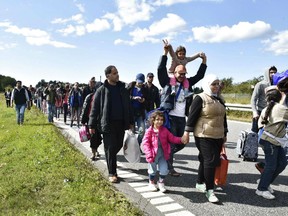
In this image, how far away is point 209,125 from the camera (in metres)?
4.98

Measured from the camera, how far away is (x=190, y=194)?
17.5 ft

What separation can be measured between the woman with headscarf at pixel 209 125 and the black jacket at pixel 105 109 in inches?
60.5

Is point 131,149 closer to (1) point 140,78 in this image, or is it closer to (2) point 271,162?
(1) point 140,78

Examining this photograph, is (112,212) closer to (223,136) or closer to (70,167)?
(223,136)

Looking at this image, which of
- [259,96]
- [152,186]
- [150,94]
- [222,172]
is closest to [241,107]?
[150,94]

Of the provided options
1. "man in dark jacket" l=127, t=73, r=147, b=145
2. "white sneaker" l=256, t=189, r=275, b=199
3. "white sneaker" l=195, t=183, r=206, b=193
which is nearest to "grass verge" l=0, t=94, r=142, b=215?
"white sneaker" l=195, t=183, r=206, b=193

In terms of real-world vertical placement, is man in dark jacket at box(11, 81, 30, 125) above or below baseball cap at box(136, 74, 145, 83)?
below

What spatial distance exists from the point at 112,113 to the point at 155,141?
99cm

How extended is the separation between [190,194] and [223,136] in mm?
1037

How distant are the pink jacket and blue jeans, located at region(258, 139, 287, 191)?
4.64 ft

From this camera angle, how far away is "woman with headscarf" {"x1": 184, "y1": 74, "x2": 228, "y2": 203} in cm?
496

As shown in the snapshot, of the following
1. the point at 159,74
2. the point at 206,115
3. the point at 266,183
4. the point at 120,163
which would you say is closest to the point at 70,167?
the point at 120,163

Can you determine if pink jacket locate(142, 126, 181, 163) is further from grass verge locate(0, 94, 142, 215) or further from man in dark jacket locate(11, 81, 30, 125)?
man in dark jacket locate(11, 81, 30, 125)

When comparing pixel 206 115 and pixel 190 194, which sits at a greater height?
pixel 206 115
